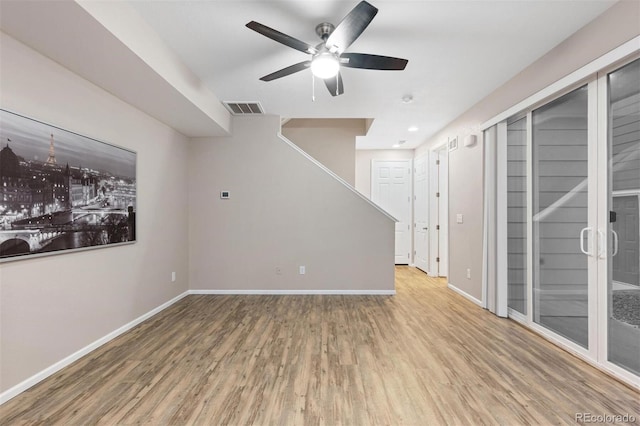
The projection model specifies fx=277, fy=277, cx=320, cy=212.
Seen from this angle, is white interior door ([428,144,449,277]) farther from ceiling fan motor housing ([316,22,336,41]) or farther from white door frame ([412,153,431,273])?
ceiling fan motor housing ([316,22,336,41])

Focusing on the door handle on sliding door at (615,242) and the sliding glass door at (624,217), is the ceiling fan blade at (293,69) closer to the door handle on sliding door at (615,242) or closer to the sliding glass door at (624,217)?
the sliding glass door at (624,217)

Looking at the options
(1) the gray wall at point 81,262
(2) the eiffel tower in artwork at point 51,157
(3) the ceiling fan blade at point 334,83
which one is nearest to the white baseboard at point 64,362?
(1) the gray wall at point 81,262

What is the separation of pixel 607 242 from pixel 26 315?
4.36m

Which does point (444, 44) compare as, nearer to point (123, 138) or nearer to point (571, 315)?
point (571, 315)

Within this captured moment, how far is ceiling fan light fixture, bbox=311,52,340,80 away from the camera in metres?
2.11

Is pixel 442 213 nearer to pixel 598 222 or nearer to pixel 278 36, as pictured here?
pixel 598 222

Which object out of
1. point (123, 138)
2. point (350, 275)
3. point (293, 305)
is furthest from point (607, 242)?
point (123, 138)

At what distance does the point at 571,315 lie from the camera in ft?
8.39

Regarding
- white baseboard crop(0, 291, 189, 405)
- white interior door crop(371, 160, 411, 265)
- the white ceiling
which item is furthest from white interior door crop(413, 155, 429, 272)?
white baseboard crop(0, 291, 189, 405)

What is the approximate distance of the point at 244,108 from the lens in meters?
4.02

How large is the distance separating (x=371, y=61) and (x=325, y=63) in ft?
1.29

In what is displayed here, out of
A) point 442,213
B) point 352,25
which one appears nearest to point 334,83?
point 352,25

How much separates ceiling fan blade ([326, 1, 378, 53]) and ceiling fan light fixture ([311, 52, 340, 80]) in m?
0.07

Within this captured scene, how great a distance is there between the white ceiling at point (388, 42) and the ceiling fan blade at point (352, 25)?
0.26 meters
